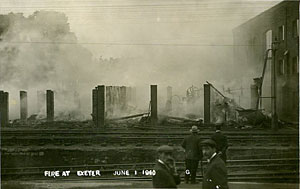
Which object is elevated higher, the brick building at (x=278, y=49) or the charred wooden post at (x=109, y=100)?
the brick building at (x=278, y=49)

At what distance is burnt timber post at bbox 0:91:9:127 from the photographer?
3.98m

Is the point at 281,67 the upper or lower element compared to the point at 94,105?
upper

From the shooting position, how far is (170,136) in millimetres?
3982

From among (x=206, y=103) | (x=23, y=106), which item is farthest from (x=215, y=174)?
(x=23, y=106)

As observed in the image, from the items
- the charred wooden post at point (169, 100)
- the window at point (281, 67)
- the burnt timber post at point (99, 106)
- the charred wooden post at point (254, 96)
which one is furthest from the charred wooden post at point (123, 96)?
the window at point (281, 67)

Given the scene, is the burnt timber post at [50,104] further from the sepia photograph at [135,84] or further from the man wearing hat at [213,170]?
the man wearing hat at [213,170]

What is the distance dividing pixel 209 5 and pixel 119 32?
39.4 inches

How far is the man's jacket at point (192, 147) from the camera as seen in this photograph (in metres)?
3.95

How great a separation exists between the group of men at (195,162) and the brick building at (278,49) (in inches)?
29.5

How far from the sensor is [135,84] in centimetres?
398

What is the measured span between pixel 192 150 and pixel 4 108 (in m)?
2.06

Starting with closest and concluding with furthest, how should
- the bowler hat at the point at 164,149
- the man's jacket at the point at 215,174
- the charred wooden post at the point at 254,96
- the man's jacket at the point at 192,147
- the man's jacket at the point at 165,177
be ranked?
the man's jacket at the point at 215,174, the man's jacket at the point at 165,177, the bowler hat at the point at 164,149, the man's jacket at the point at 192,147, the charred wooden post at the point at 254,96

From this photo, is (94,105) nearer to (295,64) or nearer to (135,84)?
(135,84)

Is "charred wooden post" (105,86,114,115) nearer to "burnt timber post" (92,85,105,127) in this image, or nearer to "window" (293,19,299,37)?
"burnt timber post" (92,85,105,127)
